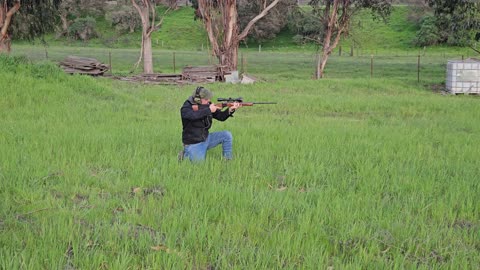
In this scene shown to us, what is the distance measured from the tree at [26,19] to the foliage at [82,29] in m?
40.1

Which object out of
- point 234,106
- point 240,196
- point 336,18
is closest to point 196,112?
point 234,106

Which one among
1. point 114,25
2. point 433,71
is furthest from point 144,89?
point 114,25

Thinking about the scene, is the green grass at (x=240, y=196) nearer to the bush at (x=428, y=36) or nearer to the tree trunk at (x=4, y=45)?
the tree trunk at (x=4, y=45)

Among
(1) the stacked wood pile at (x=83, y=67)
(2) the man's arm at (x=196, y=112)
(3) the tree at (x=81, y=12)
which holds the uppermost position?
(3) the tree at (x=81, y=12)

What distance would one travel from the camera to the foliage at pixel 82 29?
70.9 m

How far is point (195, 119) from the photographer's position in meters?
8.20

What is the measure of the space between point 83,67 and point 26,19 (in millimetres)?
5581

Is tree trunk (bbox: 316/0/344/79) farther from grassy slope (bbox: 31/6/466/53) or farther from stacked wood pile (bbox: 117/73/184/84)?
grassy slope (bbox: 31/6/466/53)

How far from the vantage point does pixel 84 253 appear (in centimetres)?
451

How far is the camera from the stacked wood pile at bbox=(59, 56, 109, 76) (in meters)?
27.6

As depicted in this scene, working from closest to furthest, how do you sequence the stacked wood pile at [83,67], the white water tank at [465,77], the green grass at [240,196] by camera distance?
the green grass at [240,196] < the white water tank at [465,77] < the stacked wood pile at [83,67]

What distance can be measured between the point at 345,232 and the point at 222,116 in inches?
149

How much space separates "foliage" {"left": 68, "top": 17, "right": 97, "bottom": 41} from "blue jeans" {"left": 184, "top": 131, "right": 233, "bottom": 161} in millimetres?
66909

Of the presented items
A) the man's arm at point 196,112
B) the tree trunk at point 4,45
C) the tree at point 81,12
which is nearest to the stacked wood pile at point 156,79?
the tree trunk at point 4,45
